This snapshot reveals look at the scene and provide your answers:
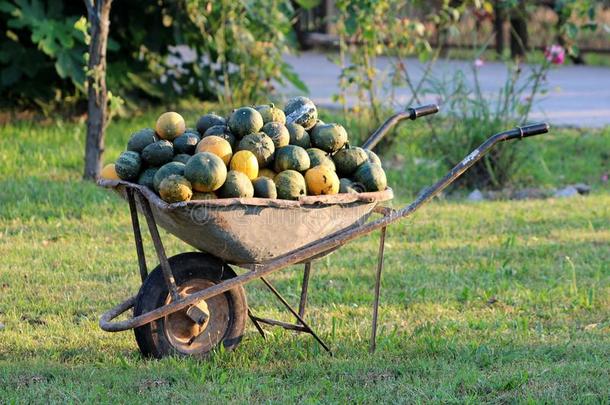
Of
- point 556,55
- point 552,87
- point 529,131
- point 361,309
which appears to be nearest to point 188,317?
point 361,309

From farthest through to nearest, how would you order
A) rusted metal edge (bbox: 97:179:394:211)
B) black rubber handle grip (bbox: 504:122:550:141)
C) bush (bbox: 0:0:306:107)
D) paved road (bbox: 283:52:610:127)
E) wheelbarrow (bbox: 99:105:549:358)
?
paved road (bbox: 283:52:610:127) < bush (bbox: 0:0:306:107) < black rubber handle grip (bbox: 504:122:550:141) < wheelbarrow (bbox: 99:105:549:358) < rusted metal edge (bbox: 97:179:394:211)

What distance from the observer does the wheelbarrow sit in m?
4.05

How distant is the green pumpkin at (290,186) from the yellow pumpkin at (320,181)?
0.20 ft

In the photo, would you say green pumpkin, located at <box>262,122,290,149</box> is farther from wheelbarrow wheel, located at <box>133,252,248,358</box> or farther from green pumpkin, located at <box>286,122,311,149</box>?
wheelbarrow wheel, located at <box>133,252,248,358</box>

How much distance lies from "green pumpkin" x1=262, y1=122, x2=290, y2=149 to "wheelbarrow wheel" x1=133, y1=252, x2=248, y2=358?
530 millimetres

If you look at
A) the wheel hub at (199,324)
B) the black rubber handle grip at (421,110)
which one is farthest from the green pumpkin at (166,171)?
the black rubber handle grip at (421,110)

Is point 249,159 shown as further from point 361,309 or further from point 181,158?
point 361,309

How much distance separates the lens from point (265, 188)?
4.15 m

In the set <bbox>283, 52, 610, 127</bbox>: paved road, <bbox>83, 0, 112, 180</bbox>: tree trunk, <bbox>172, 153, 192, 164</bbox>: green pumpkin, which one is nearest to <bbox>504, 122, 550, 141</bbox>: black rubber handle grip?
<bbox>172, 153, 192, 164</bbox>: green pumpkin

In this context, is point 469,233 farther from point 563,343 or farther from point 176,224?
point 176,224

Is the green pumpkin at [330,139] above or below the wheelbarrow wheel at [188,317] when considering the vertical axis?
above

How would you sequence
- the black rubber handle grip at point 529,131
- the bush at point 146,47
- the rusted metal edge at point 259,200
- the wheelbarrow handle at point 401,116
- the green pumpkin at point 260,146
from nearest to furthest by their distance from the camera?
the rusted metal edge at point 259,200 → the green pumpkin at point 260,146 → the black rubber handle grip at point 529,131 → the wheelbarrow handle at point 401,116 → the bush at point 146,47

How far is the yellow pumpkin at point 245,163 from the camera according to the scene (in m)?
4.18

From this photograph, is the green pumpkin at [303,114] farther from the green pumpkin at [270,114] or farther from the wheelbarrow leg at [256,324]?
the wheelbarrow leg at [256,324]
